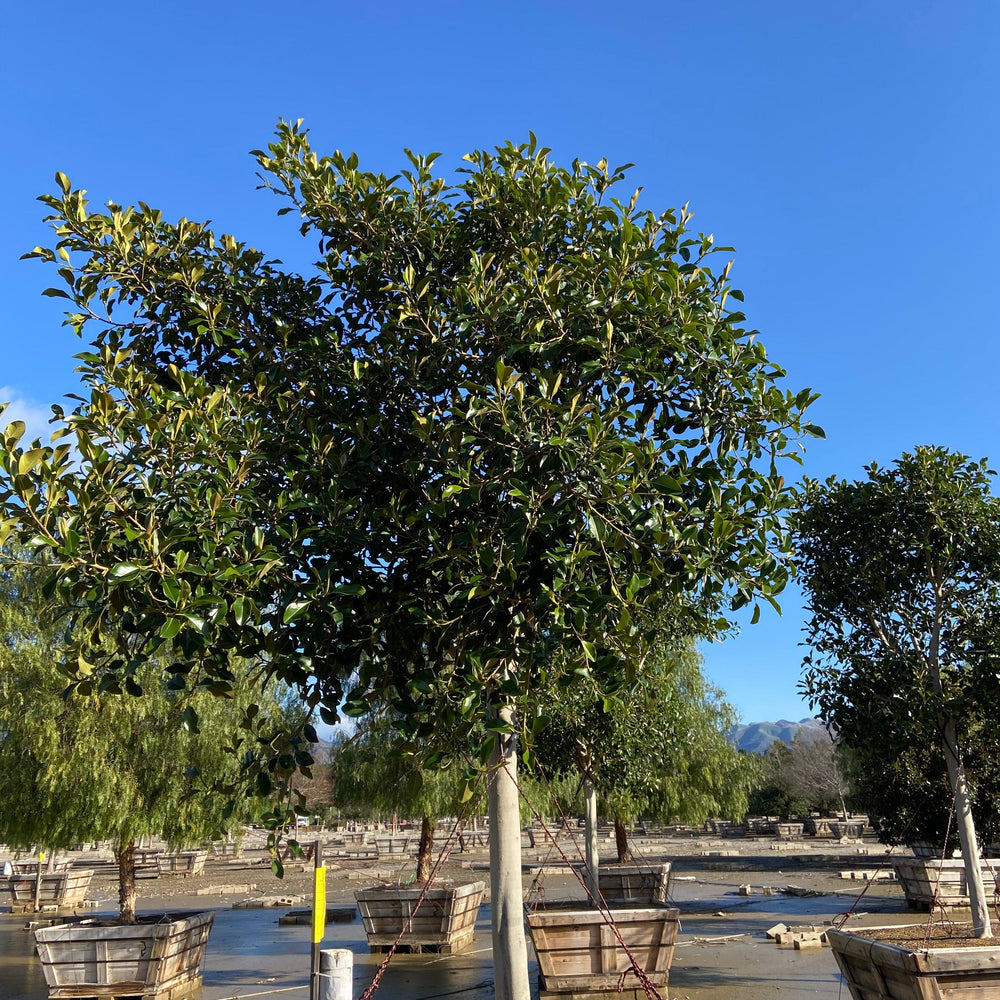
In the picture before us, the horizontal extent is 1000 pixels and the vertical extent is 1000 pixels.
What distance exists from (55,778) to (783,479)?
14652 mm

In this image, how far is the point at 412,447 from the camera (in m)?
→ 6.09

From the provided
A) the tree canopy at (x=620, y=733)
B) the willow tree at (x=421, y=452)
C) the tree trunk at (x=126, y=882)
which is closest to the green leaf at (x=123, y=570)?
the willow tree at (x=421, y=452)

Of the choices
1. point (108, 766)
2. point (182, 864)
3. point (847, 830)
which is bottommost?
point (847, 830)

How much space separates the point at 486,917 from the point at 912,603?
15968 millimetres

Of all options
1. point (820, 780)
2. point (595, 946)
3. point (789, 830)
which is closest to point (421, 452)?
point (595, 946)

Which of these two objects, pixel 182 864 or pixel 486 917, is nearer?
pixel 486 917

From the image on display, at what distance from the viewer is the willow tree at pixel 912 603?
11.1m

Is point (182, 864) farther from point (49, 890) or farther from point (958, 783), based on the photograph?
point (958, 783)

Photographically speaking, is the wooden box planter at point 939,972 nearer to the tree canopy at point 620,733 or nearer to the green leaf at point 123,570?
the tree canopy at point 620,733

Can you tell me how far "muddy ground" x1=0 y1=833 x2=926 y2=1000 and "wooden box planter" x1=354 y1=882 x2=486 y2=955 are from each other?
1.09 ft

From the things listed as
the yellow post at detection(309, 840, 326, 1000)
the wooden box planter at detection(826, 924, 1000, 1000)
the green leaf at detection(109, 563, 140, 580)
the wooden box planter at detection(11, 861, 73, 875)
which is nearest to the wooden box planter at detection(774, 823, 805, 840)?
the wooden box planter at detection(11, 861, 73, 875)

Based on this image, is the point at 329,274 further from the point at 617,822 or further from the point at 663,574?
the point at 617,822

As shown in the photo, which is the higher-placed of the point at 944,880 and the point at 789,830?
the point at 944,880

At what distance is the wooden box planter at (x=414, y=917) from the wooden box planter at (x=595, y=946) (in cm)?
460
